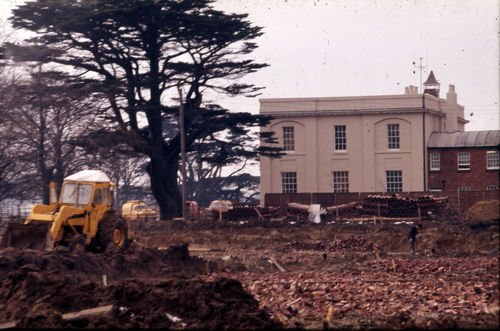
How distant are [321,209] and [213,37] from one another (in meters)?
11.9

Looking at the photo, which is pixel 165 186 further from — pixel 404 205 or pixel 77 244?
pixel 77 244

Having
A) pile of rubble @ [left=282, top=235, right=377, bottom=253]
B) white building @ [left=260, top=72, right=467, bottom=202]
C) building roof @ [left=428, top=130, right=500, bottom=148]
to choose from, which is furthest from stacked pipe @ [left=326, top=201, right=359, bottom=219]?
building roof @ [left=428, top=130, right=500, bottom=148]

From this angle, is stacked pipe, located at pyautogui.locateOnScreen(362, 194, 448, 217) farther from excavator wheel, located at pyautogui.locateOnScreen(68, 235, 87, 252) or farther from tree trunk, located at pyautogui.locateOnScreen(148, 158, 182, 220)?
excavator wheel, located at pyautogui.locateOnScreen(68, 235, 87, 252)

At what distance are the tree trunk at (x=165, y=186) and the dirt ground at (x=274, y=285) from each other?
11095 mm

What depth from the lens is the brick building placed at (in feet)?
195

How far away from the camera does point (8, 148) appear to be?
37.8 meters

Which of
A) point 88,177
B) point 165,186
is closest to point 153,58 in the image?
point 165,186

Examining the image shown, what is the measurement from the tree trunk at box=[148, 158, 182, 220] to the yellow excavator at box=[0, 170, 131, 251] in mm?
21918

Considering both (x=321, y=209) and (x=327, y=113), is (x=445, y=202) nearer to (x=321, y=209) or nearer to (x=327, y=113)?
(x=321, y=209)

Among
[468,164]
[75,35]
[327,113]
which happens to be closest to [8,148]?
[75,35]

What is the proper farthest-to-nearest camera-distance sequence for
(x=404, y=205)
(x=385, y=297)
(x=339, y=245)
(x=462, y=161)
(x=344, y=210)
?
(x=462, y=161)
(x=344, y=210)
(x=404, y=205)
(x=339, y=245)
(x=385, y=297)

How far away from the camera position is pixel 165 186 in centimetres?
4962

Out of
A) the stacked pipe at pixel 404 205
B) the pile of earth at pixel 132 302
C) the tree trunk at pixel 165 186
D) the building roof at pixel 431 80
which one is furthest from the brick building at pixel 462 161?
the pile of earth at pixel 132 302

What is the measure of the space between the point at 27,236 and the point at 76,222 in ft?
4.90
